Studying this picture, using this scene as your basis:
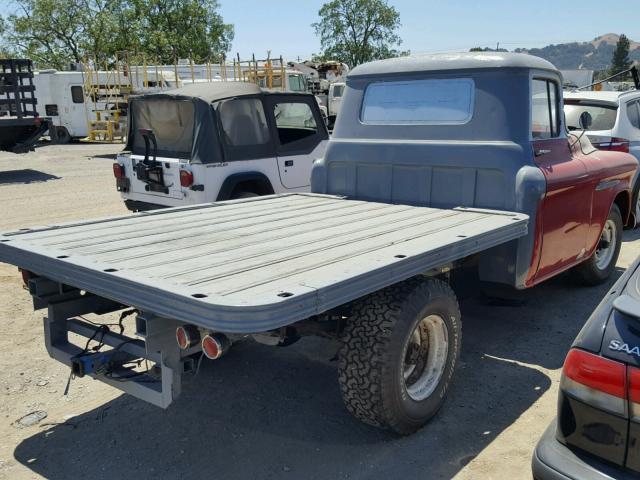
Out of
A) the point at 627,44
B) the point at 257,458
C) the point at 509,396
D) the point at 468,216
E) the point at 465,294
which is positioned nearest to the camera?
the point at 257,458

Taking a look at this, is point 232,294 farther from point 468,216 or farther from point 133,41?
point 133,41

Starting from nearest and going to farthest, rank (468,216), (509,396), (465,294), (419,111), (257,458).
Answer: (257,458)
(509,396)
(468,216)
(465,294)
(419,111)

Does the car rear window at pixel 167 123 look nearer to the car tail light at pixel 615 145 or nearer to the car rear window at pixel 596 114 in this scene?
the car rear window at pixel 596 114

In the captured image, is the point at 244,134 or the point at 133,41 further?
the point at 133,41

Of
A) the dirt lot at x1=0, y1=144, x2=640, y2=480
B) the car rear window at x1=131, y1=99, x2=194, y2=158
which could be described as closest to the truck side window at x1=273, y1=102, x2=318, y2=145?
the car rear window at x1=131, y1=99, x2=194, y2=158

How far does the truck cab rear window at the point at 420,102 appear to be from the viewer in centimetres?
477

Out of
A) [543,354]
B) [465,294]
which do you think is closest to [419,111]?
[465,294]

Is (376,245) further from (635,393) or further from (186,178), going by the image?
(186,178)

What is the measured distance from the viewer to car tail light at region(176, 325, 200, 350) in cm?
276

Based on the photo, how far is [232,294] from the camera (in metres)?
2.46

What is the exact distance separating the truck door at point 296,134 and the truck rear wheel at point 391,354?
4.61m

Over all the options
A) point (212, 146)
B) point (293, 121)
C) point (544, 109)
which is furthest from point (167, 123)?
point (544, 109)

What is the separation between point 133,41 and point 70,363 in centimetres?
4735

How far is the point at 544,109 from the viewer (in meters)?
4.84
